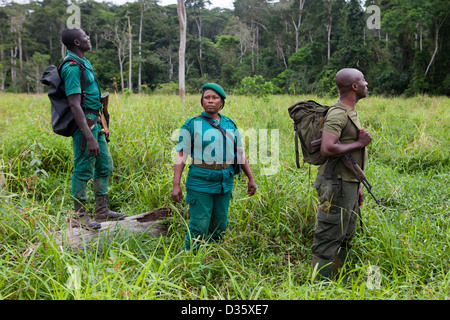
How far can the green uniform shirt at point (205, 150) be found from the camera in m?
2.47

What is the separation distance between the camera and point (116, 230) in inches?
110

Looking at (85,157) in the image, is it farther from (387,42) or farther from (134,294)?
(387,42)

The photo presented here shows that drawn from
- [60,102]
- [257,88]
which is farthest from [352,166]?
[257,88]

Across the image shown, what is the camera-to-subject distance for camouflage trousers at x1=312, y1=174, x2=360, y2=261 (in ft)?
7.79

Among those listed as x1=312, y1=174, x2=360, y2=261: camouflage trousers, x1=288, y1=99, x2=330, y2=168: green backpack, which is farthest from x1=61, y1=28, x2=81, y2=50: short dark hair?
x1=312, y1=174, x2=360, y2=261: camouflage trousers

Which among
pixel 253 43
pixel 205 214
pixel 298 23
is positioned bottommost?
pixel 205 214

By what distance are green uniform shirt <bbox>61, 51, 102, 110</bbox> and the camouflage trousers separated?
212 centimetres

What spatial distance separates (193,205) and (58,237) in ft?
3.56

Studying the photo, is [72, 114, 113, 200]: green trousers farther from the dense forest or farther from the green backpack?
the dense forest

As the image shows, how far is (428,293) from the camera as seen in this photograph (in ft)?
6.75

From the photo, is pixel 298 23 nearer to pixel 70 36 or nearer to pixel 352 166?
pixel 70 36

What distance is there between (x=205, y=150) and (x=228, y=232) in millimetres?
826

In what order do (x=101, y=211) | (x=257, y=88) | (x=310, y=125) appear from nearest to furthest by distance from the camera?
1. (x=310, y=125)
2. (x=101, y=211)
3. (x=257, y=88)

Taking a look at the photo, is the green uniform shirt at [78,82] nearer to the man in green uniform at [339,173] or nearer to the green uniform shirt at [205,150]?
the green uniform shirt at [205,150]
